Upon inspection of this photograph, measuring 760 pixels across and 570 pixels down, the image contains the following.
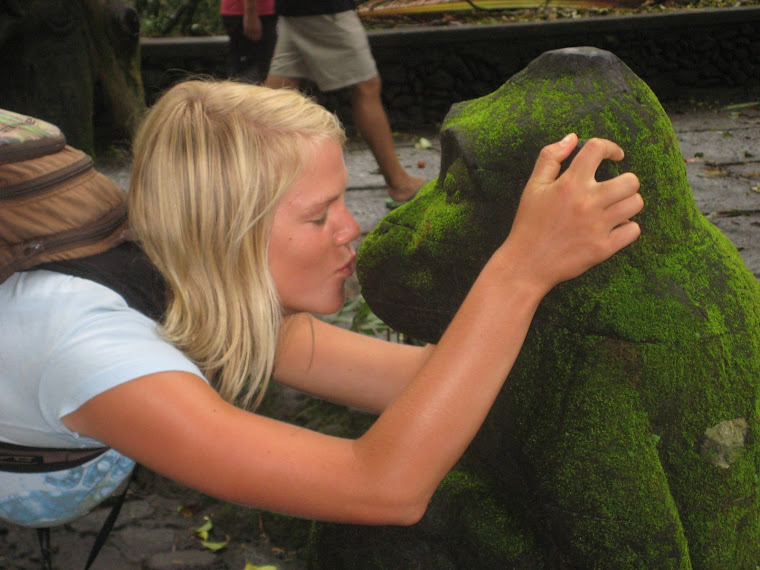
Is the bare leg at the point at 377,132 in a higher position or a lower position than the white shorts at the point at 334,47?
lower

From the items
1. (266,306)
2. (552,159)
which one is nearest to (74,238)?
(266,306)

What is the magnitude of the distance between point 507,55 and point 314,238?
6.17 m

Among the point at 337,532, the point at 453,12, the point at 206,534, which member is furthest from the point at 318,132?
the point at 453,12

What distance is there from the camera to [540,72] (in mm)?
1614

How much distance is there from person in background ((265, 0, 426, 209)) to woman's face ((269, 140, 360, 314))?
3.10 m

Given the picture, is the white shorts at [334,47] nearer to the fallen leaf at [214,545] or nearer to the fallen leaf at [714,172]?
the fallen leaf at [714,172]

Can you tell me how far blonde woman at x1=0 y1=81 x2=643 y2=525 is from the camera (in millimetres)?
1405

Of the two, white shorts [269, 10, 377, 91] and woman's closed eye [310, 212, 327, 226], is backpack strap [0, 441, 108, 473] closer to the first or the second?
woman's closed eye [310, 212, 327, 226]

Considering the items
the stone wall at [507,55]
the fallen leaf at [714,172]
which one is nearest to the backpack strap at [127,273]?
the fallen leaf at [714,172]

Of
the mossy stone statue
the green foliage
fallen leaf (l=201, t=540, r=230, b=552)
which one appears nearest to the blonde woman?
the mossy stone statue

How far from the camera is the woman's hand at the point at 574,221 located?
138 centimetres

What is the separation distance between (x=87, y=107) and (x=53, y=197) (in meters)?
3.24

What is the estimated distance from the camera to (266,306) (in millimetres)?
1646

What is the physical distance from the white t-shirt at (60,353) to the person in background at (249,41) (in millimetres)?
4620
